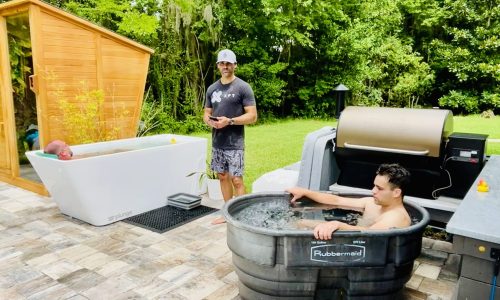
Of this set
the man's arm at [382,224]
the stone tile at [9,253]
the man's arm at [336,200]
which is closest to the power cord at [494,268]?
the man's arm at [382,224]

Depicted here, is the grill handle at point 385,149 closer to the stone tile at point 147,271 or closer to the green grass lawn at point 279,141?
the stone tile at point 147,271

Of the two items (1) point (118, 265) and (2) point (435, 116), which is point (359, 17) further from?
(1) point (118, 265)

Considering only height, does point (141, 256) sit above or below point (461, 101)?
below

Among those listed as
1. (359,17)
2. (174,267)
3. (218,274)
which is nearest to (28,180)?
(174,267)

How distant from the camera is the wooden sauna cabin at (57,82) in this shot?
389 centimetres

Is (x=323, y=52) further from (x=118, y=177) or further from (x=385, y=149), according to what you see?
(x=118, y=177)

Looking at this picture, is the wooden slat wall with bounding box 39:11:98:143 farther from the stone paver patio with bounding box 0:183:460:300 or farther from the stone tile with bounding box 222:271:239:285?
the stone tile with bounding box 222:271:239:285

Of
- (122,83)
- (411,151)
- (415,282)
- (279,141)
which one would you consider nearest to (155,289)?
(415,282)

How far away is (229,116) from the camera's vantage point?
3.39 metres

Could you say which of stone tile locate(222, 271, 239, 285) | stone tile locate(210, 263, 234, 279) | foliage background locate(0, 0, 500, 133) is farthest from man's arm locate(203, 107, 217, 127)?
foliage background locate(0, 0, 500, 133)

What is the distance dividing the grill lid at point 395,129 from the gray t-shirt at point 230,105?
0.89m

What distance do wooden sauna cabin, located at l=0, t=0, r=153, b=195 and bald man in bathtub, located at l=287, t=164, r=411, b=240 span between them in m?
2.87

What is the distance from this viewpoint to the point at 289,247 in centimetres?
186

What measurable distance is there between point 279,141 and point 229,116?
4.66 m
